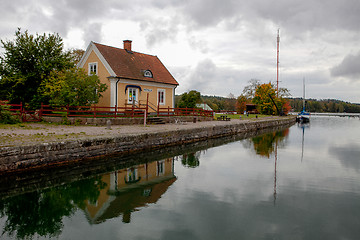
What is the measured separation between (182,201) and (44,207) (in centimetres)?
362

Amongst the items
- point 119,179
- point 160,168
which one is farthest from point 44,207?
point 160,168

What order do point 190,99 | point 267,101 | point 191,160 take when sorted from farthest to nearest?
point 267,101 < point 190,99 < point 191,160

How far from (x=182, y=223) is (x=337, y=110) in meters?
177

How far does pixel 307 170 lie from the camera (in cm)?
1164

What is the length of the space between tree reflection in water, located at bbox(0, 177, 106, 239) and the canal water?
0.02m

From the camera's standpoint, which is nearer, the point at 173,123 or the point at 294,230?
the point at 294,230

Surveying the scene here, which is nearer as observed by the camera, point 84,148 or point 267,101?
point 84,148

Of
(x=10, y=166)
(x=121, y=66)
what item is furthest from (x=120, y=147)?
(x=121, y=66)

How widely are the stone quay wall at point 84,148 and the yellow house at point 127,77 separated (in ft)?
17.9

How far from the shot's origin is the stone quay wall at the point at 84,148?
29.5ft

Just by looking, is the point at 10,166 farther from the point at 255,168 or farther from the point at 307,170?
the point at 307,170

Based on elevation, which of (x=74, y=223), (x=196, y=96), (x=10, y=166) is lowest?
(x=74, y=223)

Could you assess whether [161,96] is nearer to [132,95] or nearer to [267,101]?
[132,95]

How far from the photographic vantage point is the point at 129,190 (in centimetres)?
869
